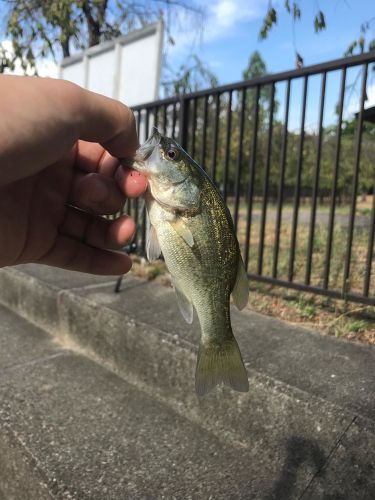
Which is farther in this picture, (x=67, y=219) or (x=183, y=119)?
(x=183, y=119)

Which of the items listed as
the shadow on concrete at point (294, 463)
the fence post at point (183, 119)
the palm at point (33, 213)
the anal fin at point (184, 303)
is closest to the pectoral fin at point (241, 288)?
the anal fin at point (184, 303)

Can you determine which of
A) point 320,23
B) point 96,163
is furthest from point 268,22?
point 96,163

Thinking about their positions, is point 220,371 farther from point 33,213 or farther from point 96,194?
point 33,213

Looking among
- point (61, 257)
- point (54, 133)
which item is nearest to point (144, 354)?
point (61, 257)

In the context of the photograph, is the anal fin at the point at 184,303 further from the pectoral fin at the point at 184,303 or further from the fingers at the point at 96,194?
the fingers at the point at 96,194

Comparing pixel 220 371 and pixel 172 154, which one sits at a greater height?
pixel 172 154

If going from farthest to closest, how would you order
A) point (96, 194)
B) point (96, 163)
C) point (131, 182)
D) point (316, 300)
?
point (316, 300) → point (96, 163) → point (96, 194) → point (131, 182)

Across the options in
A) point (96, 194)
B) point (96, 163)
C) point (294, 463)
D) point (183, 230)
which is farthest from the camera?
point (294, 463)
